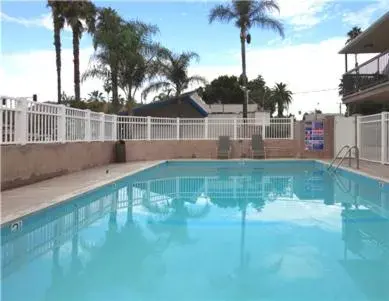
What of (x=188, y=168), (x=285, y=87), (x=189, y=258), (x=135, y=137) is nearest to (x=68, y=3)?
(x=135, y=137)

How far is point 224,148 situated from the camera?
1936 cm

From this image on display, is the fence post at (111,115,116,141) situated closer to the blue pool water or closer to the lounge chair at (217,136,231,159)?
the lounge chair at (217,136,231,159)

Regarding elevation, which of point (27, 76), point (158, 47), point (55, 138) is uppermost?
point (158, 47)

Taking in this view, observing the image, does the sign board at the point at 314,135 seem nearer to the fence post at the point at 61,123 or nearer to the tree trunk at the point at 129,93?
the tree trunk at the point at 129,93

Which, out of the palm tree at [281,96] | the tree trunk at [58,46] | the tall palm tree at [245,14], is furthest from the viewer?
the palm tree at [281,96]

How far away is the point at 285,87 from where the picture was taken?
243 feet

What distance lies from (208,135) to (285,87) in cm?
5704

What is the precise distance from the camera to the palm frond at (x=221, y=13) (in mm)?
23125

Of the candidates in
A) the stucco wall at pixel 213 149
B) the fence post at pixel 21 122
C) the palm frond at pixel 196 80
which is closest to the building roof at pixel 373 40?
the stucco wall at pixel 213 149

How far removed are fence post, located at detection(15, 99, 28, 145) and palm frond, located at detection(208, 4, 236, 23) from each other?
16182mm

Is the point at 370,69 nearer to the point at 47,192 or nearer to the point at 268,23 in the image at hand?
the point at 268,23

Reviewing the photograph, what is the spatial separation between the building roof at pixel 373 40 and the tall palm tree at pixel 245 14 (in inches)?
179

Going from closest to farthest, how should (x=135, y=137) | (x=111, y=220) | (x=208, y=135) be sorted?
(x=111, y=220)
(x=135, y=137)
(x=208, y=135)

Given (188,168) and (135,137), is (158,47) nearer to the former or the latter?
(135,137)
